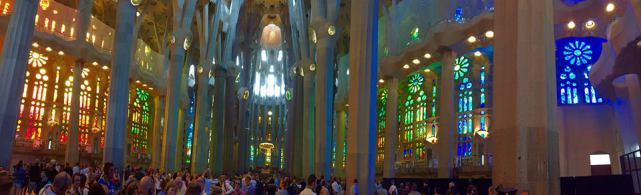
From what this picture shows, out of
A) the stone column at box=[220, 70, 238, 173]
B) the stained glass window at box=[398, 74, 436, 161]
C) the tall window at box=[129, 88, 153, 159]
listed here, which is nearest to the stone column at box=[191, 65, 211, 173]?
the stone column at box=[220, 70, 238, 173]

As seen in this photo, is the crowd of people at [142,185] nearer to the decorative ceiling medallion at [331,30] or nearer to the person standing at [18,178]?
the person standing at [18,178]

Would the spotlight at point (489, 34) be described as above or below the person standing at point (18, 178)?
→ above

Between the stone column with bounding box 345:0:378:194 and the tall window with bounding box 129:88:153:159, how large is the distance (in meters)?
28.9

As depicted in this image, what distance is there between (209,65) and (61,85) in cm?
969

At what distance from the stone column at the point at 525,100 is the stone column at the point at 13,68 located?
13.5 m

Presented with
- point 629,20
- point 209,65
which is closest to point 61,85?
point 209,65

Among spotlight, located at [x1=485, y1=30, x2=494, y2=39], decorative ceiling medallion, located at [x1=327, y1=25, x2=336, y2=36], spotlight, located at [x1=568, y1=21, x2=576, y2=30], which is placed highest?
spotlight, located at [x1=568, y1=21, x2=576, y2=30]

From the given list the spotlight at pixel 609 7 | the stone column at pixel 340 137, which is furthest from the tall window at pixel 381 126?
the spotlight at pixel 609 7

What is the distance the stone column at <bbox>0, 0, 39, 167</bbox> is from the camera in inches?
582

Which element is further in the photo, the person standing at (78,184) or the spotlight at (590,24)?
the spotlight at (590,24)

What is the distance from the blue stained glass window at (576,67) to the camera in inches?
1035

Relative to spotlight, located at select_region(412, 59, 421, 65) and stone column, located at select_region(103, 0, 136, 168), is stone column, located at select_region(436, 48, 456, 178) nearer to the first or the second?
spotlight, located at select_region(412, 59, 421, 65)

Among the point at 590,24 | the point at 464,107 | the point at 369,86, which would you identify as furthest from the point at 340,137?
the point at 369,86

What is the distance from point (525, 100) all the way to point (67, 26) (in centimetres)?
2778
